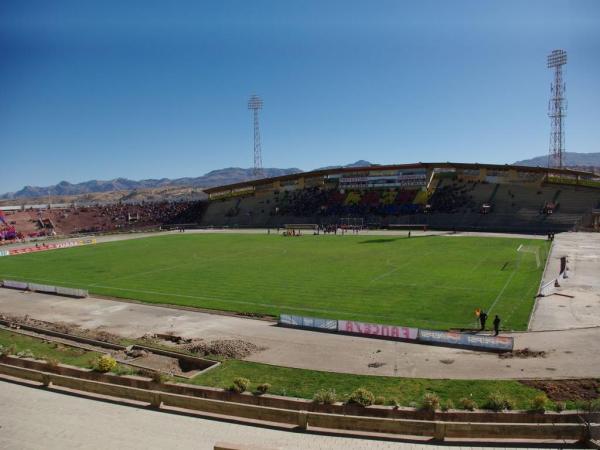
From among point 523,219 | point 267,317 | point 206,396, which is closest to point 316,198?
point 523,219

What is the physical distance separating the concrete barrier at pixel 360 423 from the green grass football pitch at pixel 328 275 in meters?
14.1

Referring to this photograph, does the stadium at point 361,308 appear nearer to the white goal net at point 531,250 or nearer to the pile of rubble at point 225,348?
the pile of rubble at point 225,348

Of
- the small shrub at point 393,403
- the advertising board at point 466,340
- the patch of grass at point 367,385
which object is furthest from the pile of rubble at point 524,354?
the small shrub at point 393,403

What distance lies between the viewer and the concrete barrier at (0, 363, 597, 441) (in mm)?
12289

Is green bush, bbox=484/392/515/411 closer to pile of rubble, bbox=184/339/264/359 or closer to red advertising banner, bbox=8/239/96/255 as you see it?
pile of rubble, bbox=184/339/264/359

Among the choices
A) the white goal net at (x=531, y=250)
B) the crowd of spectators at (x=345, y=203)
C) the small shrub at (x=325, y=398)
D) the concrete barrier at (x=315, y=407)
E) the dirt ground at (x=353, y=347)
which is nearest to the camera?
the concrete barrier at (x=315, y=407)

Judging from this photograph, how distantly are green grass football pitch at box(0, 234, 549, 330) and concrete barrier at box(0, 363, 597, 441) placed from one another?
14138 millimetres

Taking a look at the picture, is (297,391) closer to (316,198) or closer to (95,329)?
(95,329)

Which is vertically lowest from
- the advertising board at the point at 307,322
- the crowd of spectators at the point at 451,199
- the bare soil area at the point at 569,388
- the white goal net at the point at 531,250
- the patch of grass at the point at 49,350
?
the patch of grass at the point at 49,350

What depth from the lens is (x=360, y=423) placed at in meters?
13.4

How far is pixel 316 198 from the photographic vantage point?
101938 millimetres

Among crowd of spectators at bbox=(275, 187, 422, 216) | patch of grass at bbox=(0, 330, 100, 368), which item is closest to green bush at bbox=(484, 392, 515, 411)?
patch of grass at bbox=(0, 330, 100, 368)

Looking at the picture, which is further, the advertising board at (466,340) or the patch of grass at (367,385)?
the advertising board at (466,340)

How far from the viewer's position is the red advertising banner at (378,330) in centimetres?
2441
